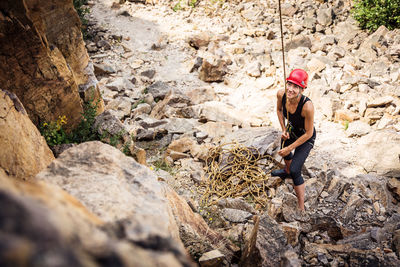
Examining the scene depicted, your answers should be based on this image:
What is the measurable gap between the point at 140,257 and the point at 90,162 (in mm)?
1215

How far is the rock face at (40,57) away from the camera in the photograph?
2.93 m

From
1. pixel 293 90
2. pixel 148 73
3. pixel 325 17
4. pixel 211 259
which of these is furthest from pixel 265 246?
pixel 325 17

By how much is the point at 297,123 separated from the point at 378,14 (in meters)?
8.83

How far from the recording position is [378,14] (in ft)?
31.1

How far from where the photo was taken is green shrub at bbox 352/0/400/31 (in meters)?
9.19

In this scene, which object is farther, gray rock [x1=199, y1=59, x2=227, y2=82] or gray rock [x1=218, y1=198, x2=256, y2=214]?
gray rock [x1=199, y1=59, x2=227, y2=82]

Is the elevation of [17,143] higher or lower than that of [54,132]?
higher

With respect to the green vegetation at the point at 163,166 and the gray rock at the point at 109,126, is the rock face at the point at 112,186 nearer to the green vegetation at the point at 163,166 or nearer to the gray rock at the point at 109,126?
the gray rock at the point at 109,126

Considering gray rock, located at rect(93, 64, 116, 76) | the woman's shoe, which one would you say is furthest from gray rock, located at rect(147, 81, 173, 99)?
the woman's shoe

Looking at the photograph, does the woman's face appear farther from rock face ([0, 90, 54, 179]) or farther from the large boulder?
rock face ([0, 90, 54, 179])

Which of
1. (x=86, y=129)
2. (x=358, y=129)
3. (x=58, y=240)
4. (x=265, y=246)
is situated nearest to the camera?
(x=58, y=240)

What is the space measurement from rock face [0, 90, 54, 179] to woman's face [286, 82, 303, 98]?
3.02 m

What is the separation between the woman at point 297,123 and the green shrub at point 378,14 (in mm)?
8543

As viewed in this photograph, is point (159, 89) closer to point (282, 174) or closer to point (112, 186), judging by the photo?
point (282, 174)
